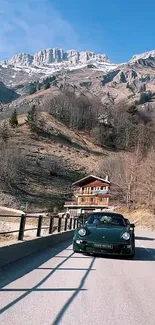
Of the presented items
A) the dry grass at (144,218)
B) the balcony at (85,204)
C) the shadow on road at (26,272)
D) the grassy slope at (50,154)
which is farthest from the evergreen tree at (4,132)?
the shadow on road at (26,272)

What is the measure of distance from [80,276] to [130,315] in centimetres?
312

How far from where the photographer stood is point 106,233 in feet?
39.7

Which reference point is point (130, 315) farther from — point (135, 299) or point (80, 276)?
point (80, 276)

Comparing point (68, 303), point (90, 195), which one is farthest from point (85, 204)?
point (68, 303)

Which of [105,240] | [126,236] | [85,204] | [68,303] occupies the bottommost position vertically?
[68,303]

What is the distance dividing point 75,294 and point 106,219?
7309 millimetres

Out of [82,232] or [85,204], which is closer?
[82,232]

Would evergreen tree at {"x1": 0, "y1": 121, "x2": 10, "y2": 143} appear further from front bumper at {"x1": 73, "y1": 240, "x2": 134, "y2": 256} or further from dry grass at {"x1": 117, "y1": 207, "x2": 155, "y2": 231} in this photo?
front bumper at {"x1": 73, "y1": 240, "x2": 134, "y2": 256}

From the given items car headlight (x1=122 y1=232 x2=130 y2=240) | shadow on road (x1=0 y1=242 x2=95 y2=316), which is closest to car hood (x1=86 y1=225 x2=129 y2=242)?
car headlight (x1=122 y1=232 x2=130 y2=240)

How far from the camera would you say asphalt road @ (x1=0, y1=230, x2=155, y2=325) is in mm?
5168

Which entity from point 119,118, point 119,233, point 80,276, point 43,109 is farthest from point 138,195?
point 43,109

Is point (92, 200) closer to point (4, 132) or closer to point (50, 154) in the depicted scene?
point (50, 154)

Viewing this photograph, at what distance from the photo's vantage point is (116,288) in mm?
7375

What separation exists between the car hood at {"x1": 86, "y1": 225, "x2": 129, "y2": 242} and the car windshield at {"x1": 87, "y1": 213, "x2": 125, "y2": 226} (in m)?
0.86
